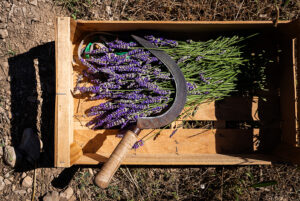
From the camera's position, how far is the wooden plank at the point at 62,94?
1.36 m

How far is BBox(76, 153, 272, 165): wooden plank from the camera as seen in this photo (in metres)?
1.48

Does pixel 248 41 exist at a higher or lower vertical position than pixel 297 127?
higher

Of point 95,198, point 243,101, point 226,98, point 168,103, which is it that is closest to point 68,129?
point 168,103

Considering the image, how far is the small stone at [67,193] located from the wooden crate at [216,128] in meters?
0.48

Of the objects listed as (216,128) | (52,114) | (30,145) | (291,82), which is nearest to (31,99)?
(52,114)

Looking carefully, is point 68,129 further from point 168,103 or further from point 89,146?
point 168,103

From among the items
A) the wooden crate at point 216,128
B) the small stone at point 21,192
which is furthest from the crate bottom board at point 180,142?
the small stone at point 21,192

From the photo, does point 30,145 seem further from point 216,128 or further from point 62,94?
point 216,128

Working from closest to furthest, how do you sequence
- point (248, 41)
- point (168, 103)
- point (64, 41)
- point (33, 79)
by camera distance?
point (64, 41) < point (168, 103) < point (248, 41) < point (33, 79)

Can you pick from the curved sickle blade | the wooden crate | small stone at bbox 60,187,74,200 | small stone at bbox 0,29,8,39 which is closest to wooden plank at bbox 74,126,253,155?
the wooden crate

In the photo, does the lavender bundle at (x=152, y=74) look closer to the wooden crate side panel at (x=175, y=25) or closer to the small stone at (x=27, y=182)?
the wooden crate side panel at (x=175, y=25)

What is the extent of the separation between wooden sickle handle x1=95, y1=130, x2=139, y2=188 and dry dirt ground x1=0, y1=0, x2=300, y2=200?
64 centimetres

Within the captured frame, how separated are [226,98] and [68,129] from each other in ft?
3.82

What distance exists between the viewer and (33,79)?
1858mm
